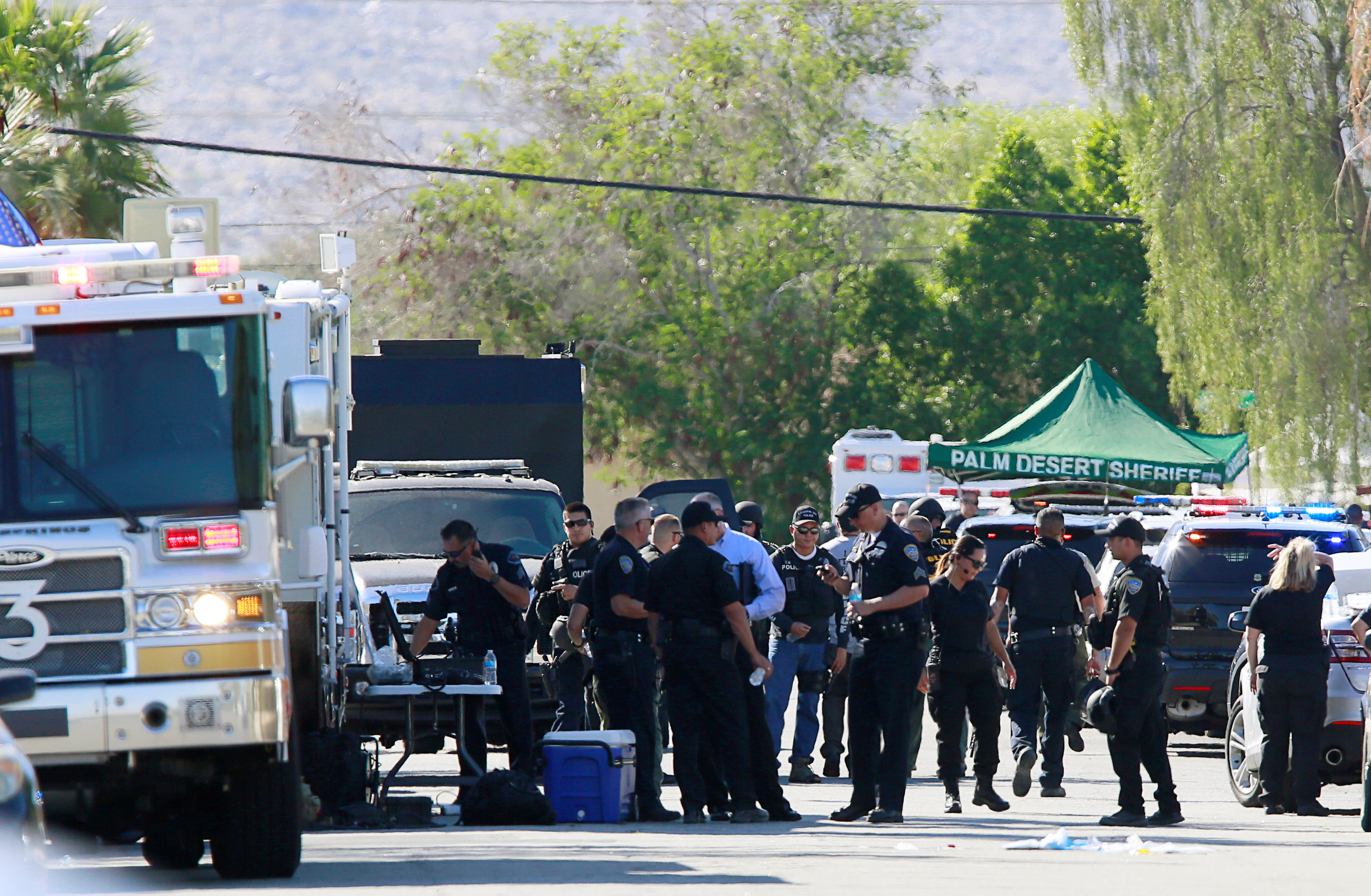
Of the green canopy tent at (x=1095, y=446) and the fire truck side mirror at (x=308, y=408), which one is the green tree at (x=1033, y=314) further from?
the fire truck side mirror at (x=308, y=408)

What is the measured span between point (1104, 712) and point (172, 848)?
5260 millimetres

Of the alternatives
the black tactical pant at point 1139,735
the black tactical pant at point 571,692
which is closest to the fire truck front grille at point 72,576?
the black tactical pant at point 571,692

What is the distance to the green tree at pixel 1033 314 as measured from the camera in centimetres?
4266

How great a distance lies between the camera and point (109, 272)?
360 inches

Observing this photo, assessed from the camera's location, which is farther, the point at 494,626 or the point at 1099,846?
the point at 494,626

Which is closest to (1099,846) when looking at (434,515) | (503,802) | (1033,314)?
(503,802)

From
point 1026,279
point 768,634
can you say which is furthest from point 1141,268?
point 768,634

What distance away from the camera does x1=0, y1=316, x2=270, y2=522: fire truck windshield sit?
8.84 metres

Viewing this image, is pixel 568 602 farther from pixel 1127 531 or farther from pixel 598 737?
pixel 1127 531

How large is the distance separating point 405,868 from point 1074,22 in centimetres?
2605

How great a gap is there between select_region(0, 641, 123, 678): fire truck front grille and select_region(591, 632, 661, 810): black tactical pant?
13.0 feet

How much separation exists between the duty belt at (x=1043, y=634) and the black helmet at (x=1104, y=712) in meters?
1.53

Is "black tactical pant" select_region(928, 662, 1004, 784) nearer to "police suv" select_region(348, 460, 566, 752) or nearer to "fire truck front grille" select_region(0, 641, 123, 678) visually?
"police suv" select_region(348, 460, 566, 752)

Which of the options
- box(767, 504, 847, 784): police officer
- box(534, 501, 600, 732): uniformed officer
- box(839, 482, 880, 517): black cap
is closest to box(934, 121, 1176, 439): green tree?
box(767, 504, 847, 784): police officer
